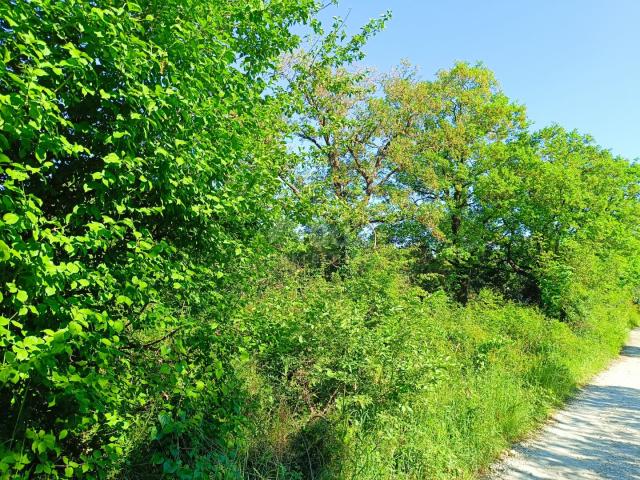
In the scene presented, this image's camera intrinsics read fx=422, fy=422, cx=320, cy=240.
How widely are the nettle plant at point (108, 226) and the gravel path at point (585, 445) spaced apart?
4455 millimetres

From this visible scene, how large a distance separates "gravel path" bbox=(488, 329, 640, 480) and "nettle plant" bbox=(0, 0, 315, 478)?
4455mm

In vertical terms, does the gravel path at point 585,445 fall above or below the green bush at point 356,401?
below

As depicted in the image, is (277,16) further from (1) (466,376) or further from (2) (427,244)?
(2) (427,244)

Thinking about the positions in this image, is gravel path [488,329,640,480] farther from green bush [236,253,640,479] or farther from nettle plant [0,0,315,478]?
nettle plant [0,0,315,478]

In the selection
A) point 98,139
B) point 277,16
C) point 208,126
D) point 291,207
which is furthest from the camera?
point 291,207

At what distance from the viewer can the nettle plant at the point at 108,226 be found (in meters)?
2.46

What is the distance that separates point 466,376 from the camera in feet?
26.2

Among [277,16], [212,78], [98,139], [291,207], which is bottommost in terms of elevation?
[98,139]

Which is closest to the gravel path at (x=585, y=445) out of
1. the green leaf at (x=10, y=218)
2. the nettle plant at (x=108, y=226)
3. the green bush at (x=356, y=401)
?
the green bush at (x=356, y=401)

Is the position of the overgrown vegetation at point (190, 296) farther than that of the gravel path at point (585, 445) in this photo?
No

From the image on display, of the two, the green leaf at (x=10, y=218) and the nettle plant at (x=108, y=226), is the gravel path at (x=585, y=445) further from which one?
the green leaf at (x=10, y=218)

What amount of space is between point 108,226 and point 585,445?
7712mm

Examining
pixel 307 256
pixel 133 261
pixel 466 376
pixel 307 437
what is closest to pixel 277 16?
pixel 133 261

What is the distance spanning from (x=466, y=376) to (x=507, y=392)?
2.42 feet
